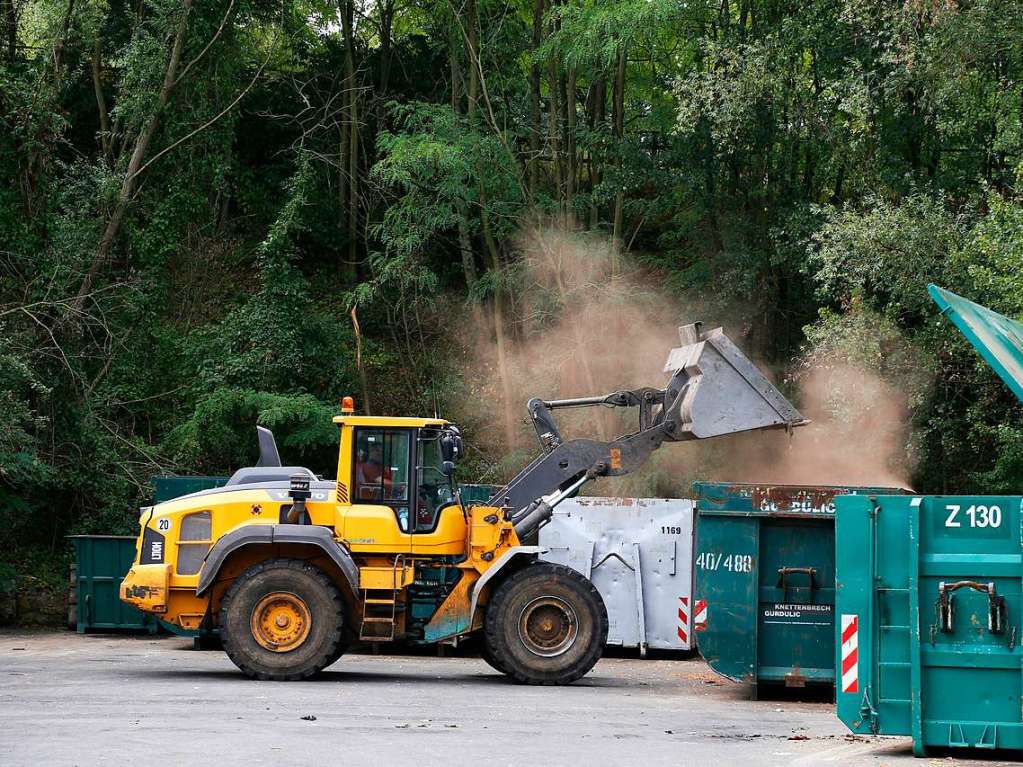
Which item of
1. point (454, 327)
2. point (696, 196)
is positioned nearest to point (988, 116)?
point (696, 196)

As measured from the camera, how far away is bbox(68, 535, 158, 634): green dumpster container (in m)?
19.6

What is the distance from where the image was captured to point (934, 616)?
30.1 feet

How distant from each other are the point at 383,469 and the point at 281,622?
6.48 ft

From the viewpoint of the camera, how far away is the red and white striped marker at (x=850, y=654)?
369 inches

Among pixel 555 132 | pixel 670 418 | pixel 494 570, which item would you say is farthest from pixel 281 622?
pixel 555 132

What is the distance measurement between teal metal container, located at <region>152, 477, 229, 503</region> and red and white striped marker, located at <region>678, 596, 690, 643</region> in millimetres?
7085

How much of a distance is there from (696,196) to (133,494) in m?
12.9

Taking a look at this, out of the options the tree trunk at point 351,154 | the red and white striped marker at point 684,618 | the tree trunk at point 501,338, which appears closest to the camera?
the red and white striped marker at point 684,618

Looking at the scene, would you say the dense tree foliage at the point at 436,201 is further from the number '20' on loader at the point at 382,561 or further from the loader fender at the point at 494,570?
the loader fender at the point at 494,570

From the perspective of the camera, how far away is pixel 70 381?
2297 cm

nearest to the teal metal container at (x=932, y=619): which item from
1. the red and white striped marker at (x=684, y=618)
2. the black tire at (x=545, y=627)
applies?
the black tire at (x=545, y=627)

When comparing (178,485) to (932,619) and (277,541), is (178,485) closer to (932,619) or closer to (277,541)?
(277,541)

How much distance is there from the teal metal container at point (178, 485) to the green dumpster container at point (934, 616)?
12.2 m

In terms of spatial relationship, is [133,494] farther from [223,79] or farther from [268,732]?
[268,732]
